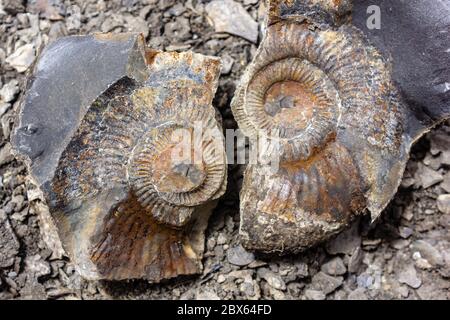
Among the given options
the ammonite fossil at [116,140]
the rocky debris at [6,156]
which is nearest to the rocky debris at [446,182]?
the ammonite fossil at [116,140]

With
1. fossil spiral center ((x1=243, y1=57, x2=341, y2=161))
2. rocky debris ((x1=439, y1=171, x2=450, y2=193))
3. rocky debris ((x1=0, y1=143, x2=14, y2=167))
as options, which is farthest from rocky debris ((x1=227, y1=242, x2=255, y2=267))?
rocky debris ((x1=0, y1=143, x2=14, y2=167))

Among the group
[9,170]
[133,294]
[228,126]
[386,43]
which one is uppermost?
[386,43]

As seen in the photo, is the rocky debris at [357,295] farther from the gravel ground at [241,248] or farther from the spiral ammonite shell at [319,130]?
the spiral ammonite shell at [319,130]

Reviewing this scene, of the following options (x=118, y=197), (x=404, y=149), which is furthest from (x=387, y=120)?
(x=118, y=197)

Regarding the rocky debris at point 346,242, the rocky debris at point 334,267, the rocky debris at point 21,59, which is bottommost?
the rocky debris at point 334,267

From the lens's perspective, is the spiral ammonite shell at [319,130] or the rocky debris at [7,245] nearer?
the spiral ammonite shell at [319,130]

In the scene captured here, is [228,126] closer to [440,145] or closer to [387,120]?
[387,120]

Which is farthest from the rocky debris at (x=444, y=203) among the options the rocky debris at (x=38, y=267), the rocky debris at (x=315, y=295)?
the rocky debris at (x=38, y=267)

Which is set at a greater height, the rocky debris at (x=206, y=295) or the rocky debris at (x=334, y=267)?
the rocky debris at (x=334, y=267)
